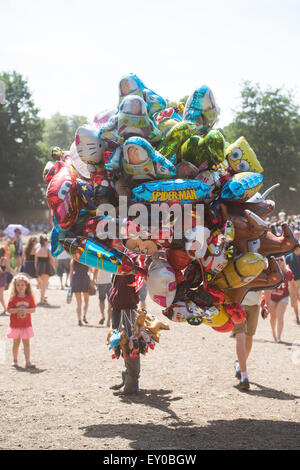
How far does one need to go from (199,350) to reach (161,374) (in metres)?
1.75

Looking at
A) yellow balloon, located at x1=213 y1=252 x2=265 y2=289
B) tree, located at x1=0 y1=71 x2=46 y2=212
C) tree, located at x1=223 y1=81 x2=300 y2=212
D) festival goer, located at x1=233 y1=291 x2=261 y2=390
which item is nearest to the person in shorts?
festival goer, located at x1=233 y1=291 x2=261 y2=390

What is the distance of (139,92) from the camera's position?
543 cm

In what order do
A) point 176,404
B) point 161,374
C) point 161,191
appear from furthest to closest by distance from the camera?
1. point 161,374
2. point 176,404
3. point 161,191

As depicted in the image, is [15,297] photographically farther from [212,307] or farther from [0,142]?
[0,142]

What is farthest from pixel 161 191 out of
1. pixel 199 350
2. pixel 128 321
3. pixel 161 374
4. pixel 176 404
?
pixel 199 350

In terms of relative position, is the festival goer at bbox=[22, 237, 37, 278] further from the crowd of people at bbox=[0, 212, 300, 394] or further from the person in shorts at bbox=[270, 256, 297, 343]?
the person in shorts at bbox=[270, 256, 297, 343]

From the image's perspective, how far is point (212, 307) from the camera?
196 inches

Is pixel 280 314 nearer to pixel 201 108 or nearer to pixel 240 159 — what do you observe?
pixel 240 159

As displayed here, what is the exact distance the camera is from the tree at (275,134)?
43062mm

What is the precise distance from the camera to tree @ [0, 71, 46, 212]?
49344 millimetres

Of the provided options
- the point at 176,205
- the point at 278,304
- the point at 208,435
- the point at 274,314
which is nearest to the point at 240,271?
the point at 176,205

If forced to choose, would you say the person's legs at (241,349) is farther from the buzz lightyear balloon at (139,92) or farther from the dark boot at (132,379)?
the buzz lightyear balloon at (139,92)

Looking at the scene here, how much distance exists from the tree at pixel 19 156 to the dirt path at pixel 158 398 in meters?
40.1

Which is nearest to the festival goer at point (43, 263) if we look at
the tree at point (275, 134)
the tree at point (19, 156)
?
the tree at point (275, 134)
